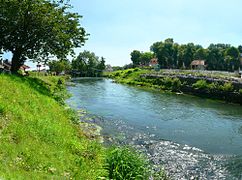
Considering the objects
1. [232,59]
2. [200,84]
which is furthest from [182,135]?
[232,59]

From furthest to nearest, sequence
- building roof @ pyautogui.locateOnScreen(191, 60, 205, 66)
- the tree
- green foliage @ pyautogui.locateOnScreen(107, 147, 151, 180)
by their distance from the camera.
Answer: building roof @ pyautogui.locateOnScreen(191, 60, 205, 66)
the tree
green foliage @ pyautogui.locateOnScreen(107, 147, 151, 180)

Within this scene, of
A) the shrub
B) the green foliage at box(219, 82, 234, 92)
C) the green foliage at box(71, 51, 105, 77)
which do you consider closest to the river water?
the green foliage at box(219, 82, 234, 92)

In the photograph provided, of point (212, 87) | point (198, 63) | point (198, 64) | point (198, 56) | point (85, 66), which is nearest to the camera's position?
point (212, 87)

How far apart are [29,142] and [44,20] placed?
27.6 metres

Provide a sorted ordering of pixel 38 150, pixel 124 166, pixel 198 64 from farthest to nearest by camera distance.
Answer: pixel 198 64 → pixel 124 166 → pixel 38 150

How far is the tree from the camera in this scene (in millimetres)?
40562

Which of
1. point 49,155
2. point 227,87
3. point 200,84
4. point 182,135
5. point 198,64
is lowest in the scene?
point 182,135

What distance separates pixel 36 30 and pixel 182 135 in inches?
905

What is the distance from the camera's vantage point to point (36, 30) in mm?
42250

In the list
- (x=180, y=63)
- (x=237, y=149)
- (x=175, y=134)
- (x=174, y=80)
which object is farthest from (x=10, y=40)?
(x=180, y=63)

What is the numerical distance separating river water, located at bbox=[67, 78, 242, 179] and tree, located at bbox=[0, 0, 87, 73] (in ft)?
31.5

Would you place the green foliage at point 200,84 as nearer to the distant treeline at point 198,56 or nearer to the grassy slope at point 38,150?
the grassy slope at point 38,150

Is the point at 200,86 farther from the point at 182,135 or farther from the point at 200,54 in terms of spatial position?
the point at 200,54

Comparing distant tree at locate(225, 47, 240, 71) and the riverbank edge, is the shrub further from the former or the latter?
distant tree at locate(225, 47, 240, 71)
